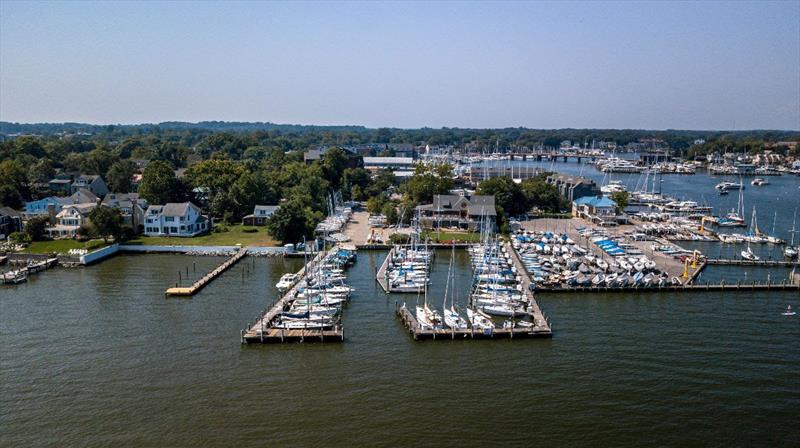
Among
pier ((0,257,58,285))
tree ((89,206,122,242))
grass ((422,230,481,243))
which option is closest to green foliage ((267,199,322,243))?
grass ((422,230,481,243))

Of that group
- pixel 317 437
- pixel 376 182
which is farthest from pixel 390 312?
pixel 376 182

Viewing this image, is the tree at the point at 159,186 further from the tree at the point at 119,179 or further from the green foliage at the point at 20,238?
the tree at the point at 119,179

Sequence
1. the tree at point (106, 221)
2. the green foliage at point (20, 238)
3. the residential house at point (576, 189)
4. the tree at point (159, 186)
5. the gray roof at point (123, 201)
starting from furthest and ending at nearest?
1. the residential house at point (576, 189)
2. the tree at point (159, 186)
3. the gray roof at point (123, 201)
4. the green foliage at point (20, 238)
5. the tree at point (106, 221)

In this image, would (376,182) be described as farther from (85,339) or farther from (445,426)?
(445,426)

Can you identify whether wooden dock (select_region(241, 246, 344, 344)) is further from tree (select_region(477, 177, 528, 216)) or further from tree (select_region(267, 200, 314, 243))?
tree (select_region(477, 177, 528, 216))

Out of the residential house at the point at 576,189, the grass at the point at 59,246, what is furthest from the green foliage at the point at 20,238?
the residential house at the point at 576,189

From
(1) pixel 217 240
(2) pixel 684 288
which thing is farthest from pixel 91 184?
(2) pixel 684 288
